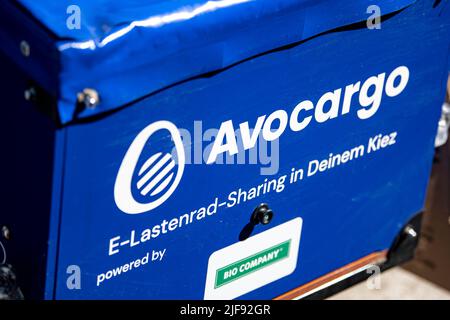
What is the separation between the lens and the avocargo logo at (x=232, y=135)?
6.56 feet

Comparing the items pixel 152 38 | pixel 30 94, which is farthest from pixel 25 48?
Result: pixel 152 38

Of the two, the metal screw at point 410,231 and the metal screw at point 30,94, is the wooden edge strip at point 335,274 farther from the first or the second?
the metal screw at point 30,94

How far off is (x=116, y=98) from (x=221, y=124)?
13.3 inches

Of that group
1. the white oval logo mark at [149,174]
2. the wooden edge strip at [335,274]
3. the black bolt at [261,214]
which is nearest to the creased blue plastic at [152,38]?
the white oval logo mark at [149,174]

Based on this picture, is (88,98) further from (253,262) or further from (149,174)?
(253,262)

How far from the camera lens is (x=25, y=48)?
5.96 ft

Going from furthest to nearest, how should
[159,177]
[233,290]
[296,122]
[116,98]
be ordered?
1. [233,290]
2. [296,122]
3. [159,177]
4. [116,98]

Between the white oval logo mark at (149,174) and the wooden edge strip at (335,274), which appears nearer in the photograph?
the white oval logo mark at (149,174)

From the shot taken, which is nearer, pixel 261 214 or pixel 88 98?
pixel 88 98

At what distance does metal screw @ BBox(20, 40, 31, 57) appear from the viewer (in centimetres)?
181

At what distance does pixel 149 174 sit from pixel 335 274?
918mm

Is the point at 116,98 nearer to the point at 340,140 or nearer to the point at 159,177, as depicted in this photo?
the point at 159,177

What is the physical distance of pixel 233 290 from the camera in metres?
2.45

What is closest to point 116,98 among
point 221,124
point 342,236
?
point 221,124
